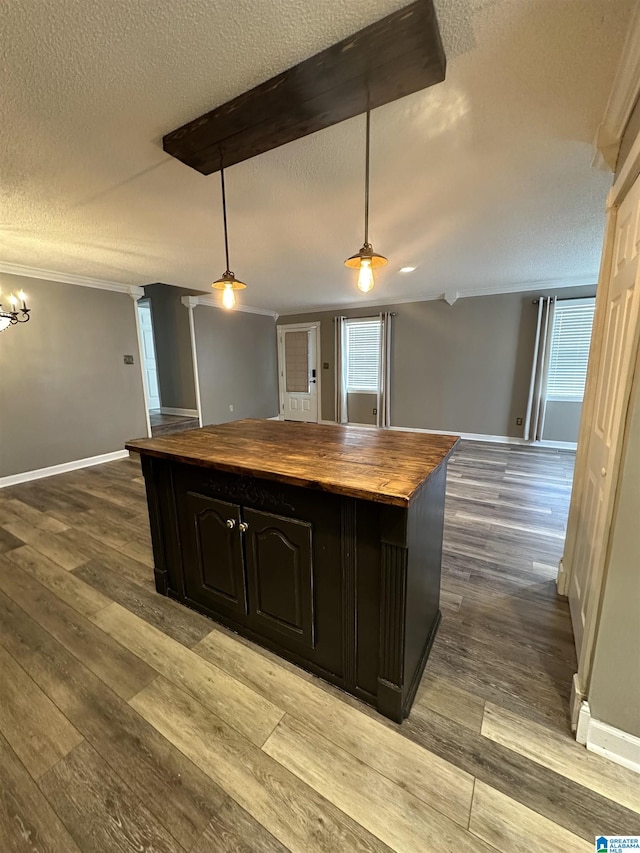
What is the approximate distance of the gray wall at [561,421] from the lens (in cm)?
488

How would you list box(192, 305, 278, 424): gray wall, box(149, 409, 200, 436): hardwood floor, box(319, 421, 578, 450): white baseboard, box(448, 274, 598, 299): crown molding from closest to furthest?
box(448, 274, 598, 299): crown molding, box(319, 421, 578, 450): white baseboard, box(149, 409, 200, 436): hardwood floor, box(192, 305, 278, 424): gray wall

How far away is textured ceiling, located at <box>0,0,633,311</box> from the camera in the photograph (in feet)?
3.66

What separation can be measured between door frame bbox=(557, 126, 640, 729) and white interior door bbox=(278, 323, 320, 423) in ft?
17.5

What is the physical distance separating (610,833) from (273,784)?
100 centimetres

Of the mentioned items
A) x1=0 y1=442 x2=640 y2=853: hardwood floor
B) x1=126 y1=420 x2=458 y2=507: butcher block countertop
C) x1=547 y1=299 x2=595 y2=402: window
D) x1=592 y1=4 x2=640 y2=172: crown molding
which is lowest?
x1=0 y1=442 x2=640 y2=853: hardwood floor

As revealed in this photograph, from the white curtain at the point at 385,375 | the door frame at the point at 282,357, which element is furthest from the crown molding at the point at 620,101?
the door frame at the point at 282,357

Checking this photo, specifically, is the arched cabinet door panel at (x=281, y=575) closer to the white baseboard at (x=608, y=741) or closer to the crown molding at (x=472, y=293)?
the white baseboard at (x=608, y=741)

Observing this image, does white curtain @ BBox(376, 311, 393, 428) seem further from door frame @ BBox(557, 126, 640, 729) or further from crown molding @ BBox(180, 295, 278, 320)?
door frame @ BBox(557, 126, 640, 729)

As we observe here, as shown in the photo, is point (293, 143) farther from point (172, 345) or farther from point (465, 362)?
point (172, 345)

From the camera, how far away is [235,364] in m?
6.48

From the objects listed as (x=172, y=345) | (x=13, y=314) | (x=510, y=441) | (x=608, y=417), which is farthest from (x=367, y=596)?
(x=172, y=345)

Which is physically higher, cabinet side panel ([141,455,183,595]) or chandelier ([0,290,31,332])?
chandelier ([0,290,31,332])

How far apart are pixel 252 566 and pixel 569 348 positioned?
5.32m

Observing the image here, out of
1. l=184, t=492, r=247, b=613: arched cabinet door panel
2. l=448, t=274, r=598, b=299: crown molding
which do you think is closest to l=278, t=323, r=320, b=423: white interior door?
l=448, t=274, r=598, b=299: crown molding
